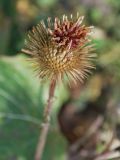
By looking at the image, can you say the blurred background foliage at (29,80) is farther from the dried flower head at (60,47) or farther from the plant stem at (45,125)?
the dried flower head at (60,47)

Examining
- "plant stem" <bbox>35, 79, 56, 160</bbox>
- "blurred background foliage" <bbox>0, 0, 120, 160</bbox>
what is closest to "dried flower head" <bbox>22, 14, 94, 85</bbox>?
"plant stem" <bbox>35, 79, 56, 160</bbox>

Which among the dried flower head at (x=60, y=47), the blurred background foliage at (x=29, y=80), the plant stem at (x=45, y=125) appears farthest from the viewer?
the blurred background foliage at (x=29, y=80)

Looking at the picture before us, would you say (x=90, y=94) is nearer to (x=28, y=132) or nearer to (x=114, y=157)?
(x=28, y=132)

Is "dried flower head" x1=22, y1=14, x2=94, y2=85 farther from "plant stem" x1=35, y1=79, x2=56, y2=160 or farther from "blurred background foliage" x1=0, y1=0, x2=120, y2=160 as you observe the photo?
"blurred background foliage" x1=0, y1=0, x2=120, y2=160

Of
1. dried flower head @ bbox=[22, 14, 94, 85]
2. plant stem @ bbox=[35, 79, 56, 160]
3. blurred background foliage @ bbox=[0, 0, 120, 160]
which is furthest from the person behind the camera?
blurred background foliage @ bbox=[0, 0, 120, 160]

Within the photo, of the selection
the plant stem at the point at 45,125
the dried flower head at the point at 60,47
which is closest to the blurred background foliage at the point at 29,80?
the plant stem at the point at 45,125

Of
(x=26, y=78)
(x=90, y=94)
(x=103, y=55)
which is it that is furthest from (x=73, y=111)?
(x=26, y=78)

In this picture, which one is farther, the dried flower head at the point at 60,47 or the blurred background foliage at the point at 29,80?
the blurred background foliage at the point at 29,80
